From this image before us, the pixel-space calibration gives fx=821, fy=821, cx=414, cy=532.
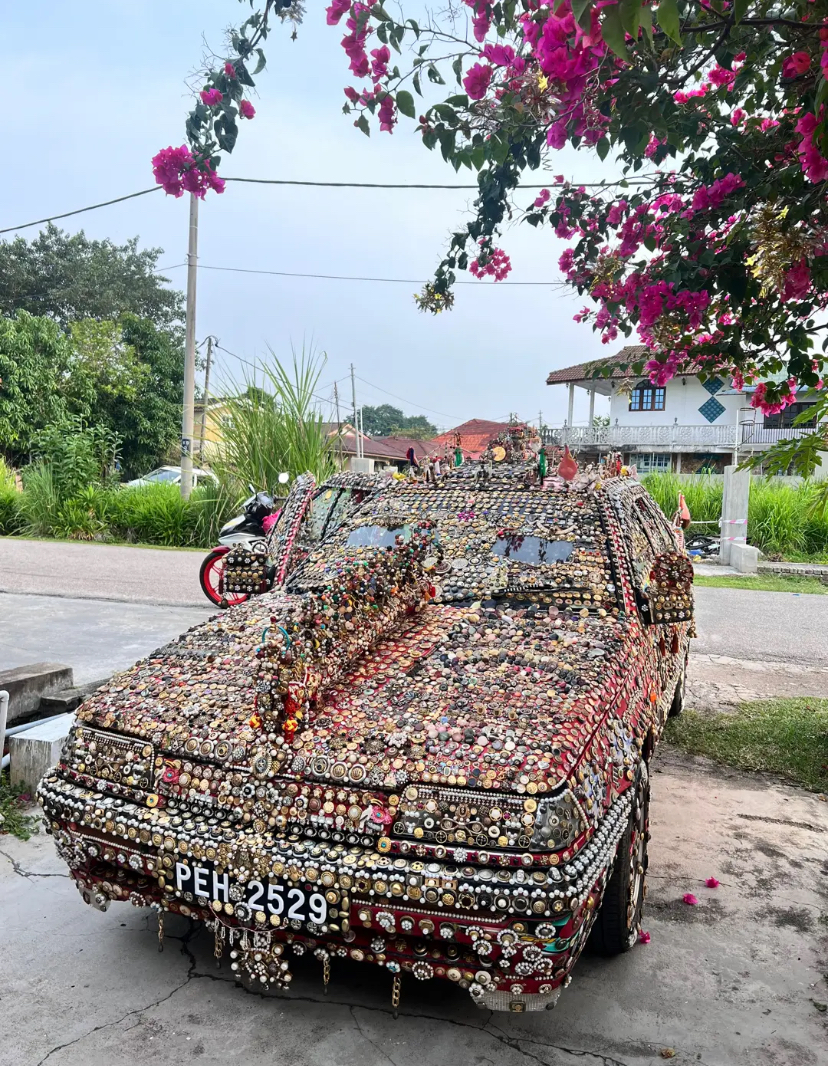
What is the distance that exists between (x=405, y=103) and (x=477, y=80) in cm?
33

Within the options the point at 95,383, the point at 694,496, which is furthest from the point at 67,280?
the point at 694,496

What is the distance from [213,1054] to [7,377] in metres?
26.3

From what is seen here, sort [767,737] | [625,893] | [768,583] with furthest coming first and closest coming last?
[768,583], [767,737], [625,893]

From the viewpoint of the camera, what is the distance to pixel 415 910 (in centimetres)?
228

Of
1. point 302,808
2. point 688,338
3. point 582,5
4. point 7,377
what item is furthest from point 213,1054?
point 7,377

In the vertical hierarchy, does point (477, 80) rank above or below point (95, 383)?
below

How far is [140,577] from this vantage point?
41.9 feet

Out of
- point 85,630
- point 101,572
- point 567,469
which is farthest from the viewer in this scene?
point 101,572

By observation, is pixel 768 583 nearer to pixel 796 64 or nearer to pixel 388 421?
pixel 796 64

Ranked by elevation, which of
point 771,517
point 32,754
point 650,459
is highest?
point 650,459

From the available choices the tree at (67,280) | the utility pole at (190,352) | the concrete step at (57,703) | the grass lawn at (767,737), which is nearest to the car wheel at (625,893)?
the grass lawn at (767,737)

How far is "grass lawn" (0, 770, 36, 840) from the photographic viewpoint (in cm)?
411

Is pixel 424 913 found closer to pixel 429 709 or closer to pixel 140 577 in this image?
pixel 429 709

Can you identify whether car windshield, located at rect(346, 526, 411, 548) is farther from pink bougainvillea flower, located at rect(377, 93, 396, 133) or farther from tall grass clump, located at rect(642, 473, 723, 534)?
tall grass clump, located at rect(642, 473, 723, 534)
